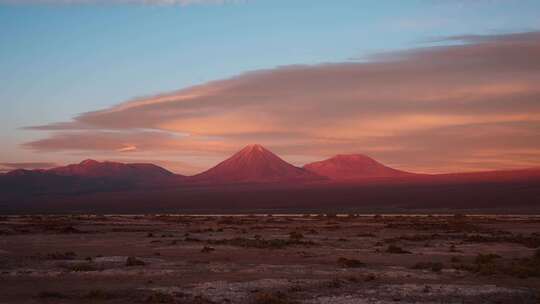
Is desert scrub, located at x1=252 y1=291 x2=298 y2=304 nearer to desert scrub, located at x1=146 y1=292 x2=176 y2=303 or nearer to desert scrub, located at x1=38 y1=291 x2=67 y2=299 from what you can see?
desert scrub, located at x1=146 y1=292 x2=176 y2=303

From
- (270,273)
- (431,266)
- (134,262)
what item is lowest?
(270,273)

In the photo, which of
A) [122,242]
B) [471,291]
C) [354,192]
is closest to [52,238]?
[122,242]

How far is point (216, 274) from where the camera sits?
2545 centimetres

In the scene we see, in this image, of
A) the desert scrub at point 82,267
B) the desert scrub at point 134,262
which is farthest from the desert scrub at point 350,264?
the desert scrub at point 82,267

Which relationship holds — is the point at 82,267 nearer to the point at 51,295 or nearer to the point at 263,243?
the point at 51,295

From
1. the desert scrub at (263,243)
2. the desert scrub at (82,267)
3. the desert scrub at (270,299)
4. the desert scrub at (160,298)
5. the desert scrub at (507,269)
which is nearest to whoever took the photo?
the desert scrub at (270,299)

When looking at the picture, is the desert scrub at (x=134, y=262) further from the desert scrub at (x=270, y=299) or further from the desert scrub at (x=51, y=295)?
the desert scrub at (x=270, y=299)

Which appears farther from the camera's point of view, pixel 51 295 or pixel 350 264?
pixel 350 264

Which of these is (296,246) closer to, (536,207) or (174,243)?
(174,243)

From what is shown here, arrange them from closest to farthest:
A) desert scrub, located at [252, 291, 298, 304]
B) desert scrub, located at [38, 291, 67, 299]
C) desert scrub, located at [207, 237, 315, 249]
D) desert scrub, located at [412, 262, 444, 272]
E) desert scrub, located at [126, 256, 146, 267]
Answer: desert scrub, located at [252, 291, 298, 304], desert scrub, located at [38, 291, 67, 299], desert scrub, located at [412, 262, 444, 272], desert scrub, located at [126, 256, 146, 267], desert scrub, located at [207, 237, 315, 249]

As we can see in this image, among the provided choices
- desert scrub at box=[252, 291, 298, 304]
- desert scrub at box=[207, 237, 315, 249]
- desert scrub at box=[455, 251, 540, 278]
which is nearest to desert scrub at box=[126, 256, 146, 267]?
desert scrub at box=[252, 291, 298, 304]

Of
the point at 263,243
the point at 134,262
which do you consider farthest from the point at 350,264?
the point at 263,243

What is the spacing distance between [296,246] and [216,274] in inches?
555

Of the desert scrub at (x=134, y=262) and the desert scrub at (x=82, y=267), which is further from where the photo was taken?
the desert scrub at (x=134, y=262)
